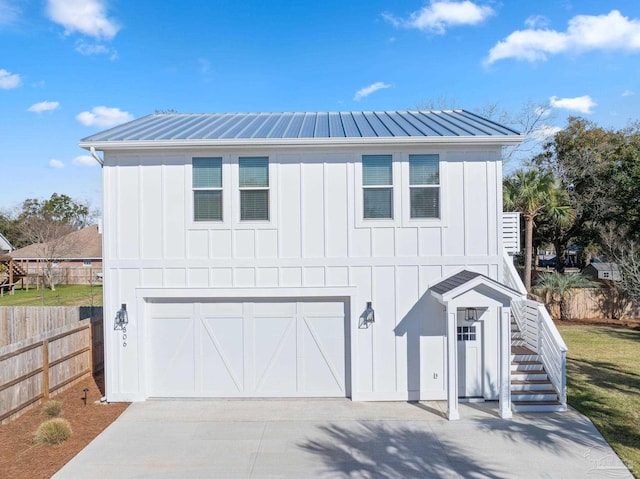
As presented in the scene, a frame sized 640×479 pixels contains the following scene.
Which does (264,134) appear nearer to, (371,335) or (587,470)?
(371,335)

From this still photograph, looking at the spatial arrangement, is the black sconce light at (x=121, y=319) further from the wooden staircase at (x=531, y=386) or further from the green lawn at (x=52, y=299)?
the green lawn at (x=52, y=299)

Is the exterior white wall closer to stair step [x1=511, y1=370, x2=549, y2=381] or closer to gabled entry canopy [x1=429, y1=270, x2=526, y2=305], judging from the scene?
gabled entry canopy [x1=429, y1=270, x2=526, y2=305]

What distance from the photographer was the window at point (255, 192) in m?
8.44

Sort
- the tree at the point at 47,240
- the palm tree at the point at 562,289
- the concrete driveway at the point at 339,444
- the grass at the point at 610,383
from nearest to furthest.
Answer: the concrete driveway at the point at 339,444 → the grass at the point at 610,383 → the palm tree at the point at 562,289 → the tree at the point at 47,240

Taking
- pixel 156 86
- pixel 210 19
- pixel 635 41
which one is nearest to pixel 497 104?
pixel 635 41

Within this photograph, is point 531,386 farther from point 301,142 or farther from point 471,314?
point 301,142

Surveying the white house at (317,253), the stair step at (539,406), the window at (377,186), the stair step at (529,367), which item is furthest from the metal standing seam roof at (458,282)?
the stair step at (539,406)

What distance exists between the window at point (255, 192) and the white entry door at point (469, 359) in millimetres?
4733

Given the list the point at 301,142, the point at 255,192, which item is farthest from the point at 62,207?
the point at 301,142

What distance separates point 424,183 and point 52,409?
8.51 meters

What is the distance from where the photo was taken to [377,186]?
841 cm

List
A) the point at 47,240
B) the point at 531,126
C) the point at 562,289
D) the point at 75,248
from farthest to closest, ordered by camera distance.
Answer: the point at 75,248 < the point at 47,240 < the point at 531,126 < the point at 562,289

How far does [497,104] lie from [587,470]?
25982 millimetres

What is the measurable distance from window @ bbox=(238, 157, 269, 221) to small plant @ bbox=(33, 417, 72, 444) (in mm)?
4753
